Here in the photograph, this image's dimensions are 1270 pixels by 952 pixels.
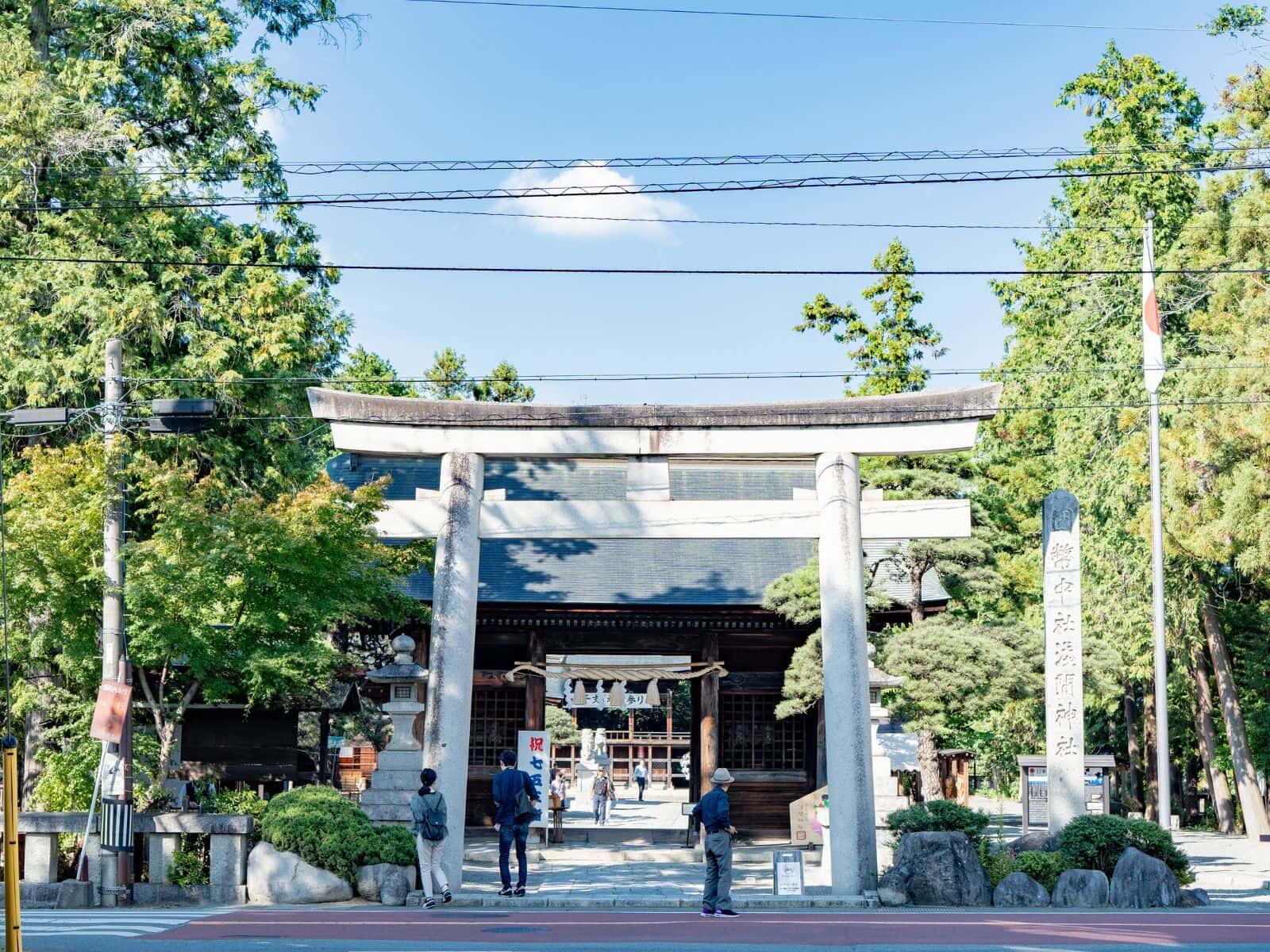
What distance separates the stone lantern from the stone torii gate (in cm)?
54

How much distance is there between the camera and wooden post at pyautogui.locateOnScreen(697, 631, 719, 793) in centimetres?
2533

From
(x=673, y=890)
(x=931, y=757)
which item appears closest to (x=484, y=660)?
(x=931, y=757)

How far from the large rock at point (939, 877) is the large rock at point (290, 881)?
6.65m

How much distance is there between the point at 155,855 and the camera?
1588cm

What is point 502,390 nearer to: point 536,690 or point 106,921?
point 536,690

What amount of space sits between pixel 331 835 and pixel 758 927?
5.42 m

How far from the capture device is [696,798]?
28.1m

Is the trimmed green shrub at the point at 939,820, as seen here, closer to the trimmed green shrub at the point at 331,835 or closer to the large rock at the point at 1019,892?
the large rock at the point at 1019,892

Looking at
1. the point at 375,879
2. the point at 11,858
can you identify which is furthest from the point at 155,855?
the point at 11,858

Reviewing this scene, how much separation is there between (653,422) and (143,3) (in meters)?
12.6

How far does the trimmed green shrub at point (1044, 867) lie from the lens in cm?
1557

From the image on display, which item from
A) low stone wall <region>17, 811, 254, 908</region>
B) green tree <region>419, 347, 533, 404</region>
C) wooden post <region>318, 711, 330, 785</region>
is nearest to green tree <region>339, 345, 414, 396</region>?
green tree <region>419, 347, 533, 404</region>

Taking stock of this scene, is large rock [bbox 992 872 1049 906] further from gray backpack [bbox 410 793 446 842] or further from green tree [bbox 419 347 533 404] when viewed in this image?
green tree [bbox 419 347 533 404]

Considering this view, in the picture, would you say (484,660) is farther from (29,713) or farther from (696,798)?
(29,713)
